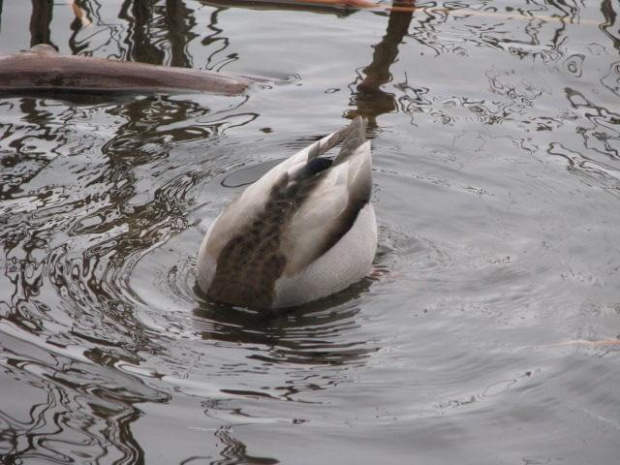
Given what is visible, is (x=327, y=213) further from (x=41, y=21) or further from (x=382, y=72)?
(x=41, y=21)

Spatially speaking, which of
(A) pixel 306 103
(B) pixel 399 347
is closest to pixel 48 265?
(B) pixel 399 347

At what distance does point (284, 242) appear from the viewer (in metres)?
6.48

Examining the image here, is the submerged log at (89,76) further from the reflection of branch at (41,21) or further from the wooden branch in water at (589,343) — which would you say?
the wooden branch in water at (589,343)

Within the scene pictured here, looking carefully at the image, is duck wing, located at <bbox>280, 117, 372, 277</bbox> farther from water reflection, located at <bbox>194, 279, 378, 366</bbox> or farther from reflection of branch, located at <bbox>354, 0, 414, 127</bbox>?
reflection of branch, located at <bbox>354, 0, 414, 127</bbox>

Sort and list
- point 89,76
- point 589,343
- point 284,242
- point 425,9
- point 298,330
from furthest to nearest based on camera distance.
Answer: point 425,9 → point 89,76 → point 284,242 → point 298,330 → point 589,343

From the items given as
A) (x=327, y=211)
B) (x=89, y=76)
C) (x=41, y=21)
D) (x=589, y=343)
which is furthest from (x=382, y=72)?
(x=589, y=343)

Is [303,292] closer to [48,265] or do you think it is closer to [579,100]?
[48,265]

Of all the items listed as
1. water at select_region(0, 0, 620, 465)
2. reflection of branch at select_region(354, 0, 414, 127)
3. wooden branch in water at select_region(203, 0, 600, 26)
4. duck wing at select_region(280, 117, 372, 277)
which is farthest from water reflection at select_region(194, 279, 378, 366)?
wooden branch in water at select_region(203, 0, 600, 26)

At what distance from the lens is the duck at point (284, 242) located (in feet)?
21.2

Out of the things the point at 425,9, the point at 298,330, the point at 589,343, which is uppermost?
the point at 425,9

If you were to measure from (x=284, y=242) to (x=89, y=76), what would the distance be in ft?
9.99

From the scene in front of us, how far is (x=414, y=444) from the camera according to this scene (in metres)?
5.16

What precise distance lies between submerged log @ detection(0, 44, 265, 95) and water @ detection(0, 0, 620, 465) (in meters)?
0.15

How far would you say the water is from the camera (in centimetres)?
527
